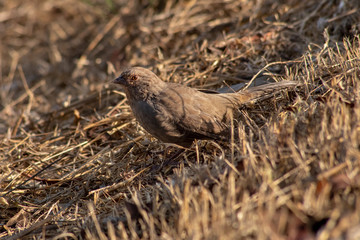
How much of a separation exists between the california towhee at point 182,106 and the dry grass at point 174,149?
0.57ft

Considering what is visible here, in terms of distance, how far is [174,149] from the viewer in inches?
172

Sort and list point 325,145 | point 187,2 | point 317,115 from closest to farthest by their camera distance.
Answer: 1. point 325,145
2. point 317,115
3. point 187,2

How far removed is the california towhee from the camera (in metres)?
4.01

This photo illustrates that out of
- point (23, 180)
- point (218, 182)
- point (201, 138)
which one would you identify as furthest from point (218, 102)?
point (23, 180)

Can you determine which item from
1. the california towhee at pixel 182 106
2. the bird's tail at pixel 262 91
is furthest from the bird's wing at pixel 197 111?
the bird's tail at pixel 262 91

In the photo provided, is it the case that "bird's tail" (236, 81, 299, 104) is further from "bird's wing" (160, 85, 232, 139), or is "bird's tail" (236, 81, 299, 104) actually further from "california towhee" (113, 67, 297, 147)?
"bird's wing" (160, 85, 232, 139)

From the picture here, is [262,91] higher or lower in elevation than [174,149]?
higher

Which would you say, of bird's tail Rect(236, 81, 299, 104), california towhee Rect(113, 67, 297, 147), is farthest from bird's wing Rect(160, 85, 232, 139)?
bird's tail Rect(236, 81, 299, 104)

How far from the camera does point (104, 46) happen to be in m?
7.86

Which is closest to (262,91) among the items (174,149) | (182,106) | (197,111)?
(197,111)

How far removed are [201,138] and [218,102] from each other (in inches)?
16.7

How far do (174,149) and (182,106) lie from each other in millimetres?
541

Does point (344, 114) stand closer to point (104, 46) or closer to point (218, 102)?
point (218, 102)

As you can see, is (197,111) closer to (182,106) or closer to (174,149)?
(182,106)
